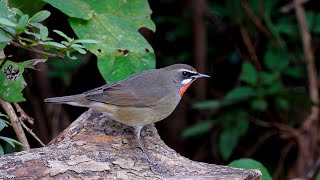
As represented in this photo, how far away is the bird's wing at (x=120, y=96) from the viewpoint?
4219 mm

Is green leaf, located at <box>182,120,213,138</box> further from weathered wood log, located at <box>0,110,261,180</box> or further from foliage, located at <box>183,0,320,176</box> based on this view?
weathered wood log, located at <box>0,110,261,180</box>

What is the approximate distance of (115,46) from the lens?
13.6 ft

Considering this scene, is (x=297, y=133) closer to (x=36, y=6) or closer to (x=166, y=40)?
(x=166, y=40)

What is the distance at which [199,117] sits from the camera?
689 cm

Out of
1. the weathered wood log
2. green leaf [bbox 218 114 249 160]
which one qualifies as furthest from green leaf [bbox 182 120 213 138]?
the weathered wood log

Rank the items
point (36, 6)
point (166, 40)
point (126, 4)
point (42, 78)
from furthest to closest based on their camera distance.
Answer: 1. point (166, 40)
2. point (42, 78)
3. point (126, 4)
4. point (36, 6)

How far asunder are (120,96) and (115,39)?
361 mm

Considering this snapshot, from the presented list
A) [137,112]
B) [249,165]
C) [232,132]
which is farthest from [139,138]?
[232,132]

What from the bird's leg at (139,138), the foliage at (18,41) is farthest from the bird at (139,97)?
the foliage at (18,41)

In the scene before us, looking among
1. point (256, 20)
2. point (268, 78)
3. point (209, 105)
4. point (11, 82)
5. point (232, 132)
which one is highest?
point (11, 82)

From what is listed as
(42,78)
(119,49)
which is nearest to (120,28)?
(119,49)

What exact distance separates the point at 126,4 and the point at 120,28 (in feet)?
0.97

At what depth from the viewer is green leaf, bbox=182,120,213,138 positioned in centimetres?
629

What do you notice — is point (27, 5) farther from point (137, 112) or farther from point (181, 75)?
point (181, 75)
